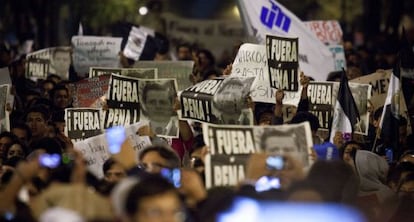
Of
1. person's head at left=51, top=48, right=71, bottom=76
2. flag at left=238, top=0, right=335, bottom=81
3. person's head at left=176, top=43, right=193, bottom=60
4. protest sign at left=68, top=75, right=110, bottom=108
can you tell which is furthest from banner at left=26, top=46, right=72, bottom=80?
protest sign at left=68, top=75, right=110, bottom=108

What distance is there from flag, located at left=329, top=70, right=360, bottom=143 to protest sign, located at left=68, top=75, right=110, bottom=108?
8.04ft

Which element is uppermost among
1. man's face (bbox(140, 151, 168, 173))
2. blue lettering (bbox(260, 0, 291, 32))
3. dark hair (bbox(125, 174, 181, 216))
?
blue lettering (bbox(260, 0, 291, 32))

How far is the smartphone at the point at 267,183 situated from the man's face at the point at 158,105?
12.4 feet

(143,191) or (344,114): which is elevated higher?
(143,191)

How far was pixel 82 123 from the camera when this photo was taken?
13680 mm

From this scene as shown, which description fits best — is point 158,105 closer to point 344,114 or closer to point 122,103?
point 122,103

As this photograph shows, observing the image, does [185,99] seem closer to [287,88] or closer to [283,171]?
[287,88]

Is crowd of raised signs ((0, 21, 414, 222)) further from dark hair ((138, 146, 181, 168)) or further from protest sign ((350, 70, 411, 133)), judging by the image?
protest sign ((350, 70, 411, 133))

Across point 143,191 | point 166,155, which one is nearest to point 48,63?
point 166,155

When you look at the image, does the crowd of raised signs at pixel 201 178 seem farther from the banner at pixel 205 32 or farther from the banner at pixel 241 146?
the banner at pixel 205 32

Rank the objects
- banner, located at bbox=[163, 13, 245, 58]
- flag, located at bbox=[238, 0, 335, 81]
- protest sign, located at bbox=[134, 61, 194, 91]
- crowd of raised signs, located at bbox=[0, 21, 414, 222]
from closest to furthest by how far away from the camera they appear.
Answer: crowd of raised signs, located at bbox=[0, 21, 414, 222]
protest sign, located at bbox=[134, 61, 194, 91]
flag, located at bbox=[238, 0, 335, 81]
banner, located at bbox=[163, 13, 245, 58]

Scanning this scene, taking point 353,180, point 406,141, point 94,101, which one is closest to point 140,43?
point 94,101

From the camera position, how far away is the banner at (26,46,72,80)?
19.6 metres

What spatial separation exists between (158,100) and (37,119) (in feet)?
4.87
